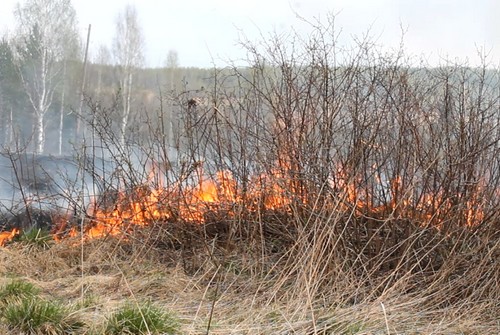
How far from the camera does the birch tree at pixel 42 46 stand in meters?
24.0

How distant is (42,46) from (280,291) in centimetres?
2274

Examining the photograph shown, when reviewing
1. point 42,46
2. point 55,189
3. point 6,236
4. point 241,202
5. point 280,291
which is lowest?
point 6,236

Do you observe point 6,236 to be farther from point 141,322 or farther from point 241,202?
point 141,322

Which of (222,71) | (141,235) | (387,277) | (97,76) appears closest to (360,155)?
(387,277)

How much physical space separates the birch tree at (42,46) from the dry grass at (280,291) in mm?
19672

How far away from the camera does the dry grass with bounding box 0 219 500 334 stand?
11.8ft

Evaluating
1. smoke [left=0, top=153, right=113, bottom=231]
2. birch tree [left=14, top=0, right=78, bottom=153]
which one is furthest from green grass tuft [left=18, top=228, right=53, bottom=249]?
birch tree [left=14, top=0, right=78, bottom=153]

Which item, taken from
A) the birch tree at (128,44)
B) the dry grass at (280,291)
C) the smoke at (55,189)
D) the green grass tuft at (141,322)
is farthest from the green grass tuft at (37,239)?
the birch tree at (128,44)

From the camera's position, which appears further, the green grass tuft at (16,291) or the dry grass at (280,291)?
the green grass tuft at (16,291)

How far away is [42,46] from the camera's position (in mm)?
24172

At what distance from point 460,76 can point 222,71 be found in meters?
2.38

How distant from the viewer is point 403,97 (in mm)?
4848

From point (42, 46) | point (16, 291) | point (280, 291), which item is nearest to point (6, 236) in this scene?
point (16, 291)

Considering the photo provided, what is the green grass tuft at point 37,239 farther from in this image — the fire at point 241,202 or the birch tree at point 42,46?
the birch tree at point 42,46
